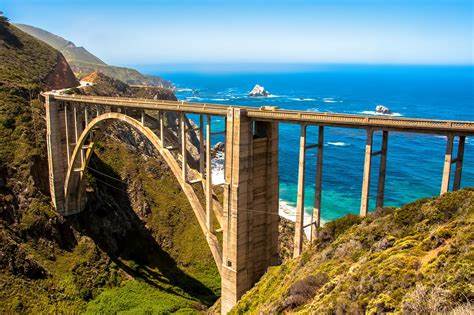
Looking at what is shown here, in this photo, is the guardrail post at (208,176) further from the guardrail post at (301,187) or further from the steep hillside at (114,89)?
the steep hillside at (114,89)

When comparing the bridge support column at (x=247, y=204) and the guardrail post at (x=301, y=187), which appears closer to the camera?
the guardrail post at (x=301, y=187)

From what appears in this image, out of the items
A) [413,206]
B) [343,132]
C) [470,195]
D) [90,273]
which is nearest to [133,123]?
[90,273]

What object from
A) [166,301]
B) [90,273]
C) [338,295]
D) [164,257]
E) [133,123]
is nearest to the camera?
[338,295]

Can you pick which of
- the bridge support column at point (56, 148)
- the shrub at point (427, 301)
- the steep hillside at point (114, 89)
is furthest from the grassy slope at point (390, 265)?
the steep hillside at point (114, 89)

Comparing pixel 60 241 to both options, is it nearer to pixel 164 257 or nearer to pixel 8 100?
pixel 164 257

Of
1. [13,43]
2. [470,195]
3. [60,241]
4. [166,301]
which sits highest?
[13,43]

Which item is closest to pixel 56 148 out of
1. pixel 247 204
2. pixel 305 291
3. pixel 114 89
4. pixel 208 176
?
pixel 208 176
